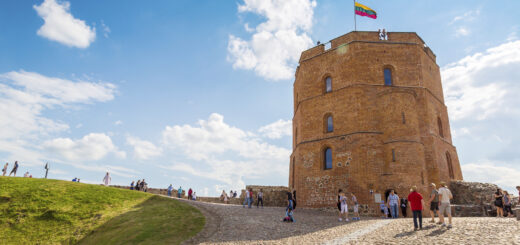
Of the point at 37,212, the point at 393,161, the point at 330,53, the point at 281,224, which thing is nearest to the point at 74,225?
the point at 37,212

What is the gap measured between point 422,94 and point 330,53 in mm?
7814

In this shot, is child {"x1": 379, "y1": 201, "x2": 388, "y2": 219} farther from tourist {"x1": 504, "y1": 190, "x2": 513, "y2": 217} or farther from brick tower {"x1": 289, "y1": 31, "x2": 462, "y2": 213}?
tourist {"x1": 504, "y1": 190, "x2": 513, "y2": 217}

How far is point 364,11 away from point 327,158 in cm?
1269

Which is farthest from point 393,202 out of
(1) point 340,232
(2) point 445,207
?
(1) point 340,232

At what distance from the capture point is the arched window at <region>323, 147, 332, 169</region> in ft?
77.6

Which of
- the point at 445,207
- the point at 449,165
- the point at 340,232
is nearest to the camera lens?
the point at 445,207

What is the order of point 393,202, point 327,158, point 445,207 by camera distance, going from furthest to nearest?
point 327,158 < point 393,202 < point 445,207

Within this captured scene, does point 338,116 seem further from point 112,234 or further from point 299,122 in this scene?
point 112,234

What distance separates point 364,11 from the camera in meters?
25.7

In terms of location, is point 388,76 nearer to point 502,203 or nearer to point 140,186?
point 502,203

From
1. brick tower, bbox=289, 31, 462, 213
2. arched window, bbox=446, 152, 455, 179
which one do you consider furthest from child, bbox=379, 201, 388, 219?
arched window, bbox=446, 152, 455, 179

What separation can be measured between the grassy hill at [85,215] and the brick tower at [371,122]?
10.8 m

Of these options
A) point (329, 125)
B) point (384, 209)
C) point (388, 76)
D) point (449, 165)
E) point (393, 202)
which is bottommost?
point (384, 209)

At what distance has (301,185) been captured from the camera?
24.4 metres
